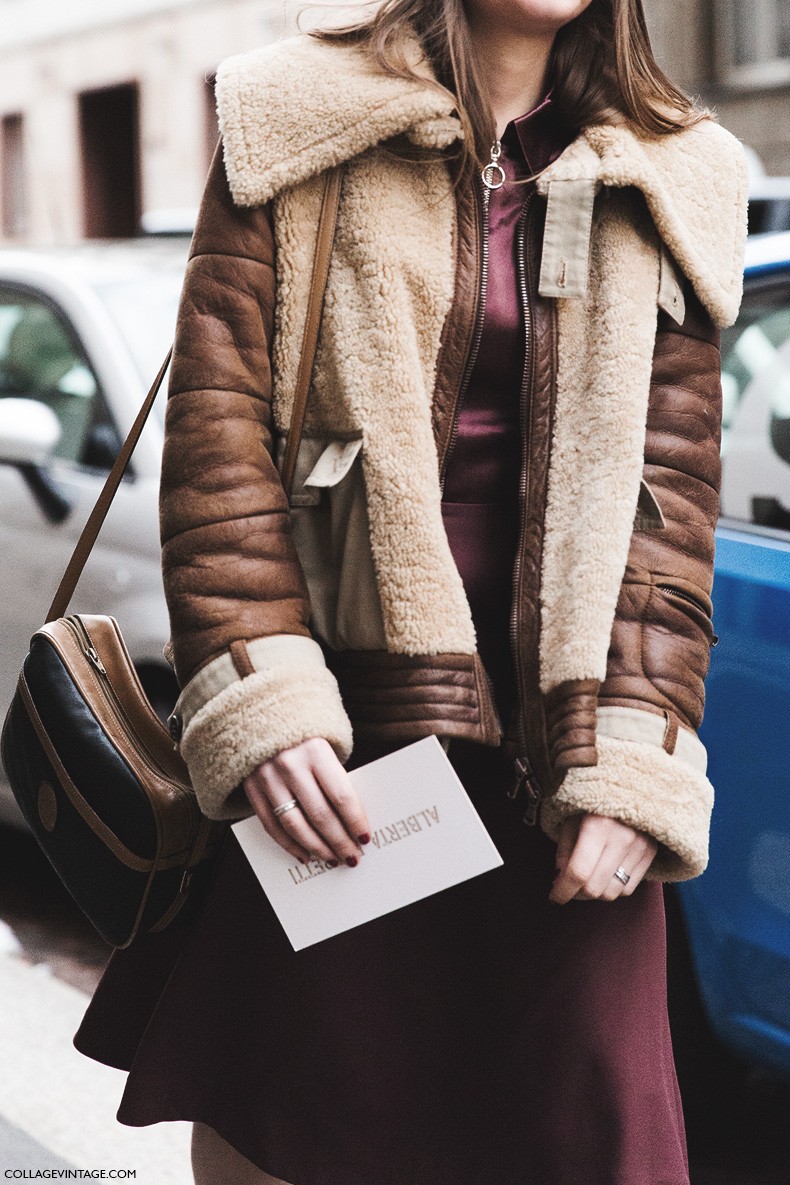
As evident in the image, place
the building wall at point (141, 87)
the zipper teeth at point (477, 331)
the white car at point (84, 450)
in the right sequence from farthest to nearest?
the building wall at point (141, 87), the white car at point (84, 450), the zipper teeth at point (477, 331)

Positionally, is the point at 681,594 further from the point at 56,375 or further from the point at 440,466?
the point at 56,375

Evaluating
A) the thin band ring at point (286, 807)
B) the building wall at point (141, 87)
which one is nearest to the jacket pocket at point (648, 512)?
the thin band ring at point (286, 807)

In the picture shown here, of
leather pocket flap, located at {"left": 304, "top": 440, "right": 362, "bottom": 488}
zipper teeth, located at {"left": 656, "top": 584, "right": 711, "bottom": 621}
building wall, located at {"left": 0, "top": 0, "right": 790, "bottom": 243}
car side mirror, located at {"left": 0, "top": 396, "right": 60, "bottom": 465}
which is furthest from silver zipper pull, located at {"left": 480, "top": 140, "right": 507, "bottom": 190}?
building wall, located at {"left": 0, "top": 0, "right": 790, "bottom": 243}

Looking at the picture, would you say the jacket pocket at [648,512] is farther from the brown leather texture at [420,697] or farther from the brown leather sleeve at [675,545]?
the brown leather texture at [420,697]

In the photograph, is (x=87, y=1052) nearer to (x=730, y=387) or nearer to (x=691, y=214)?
(x=691, y=214)

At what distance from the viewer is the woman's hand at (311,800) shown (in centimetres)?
142

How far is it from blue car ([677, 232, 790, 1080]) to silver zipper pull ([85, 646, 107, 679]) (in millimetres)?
1014

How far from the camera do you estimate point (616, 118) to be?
1.63m

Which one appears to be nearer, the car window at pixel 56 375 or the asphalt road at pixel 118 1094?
the asphalt road at pixel 118 1094

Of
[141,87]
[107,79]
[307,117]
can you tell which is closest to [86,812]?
[307,117]

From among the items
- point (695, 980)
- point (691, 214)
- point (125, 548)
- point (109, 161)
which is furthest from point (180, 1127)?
point (109, 161)

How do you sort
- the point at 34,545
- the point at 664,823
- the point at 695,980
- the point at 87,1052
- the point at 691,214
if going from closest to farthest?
the point at 664,823, the point at 691,214, the point at 87,1052, the point at 695,980, the point at 34,545

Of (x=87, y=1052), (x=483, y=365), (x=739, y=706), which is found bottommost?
(x=87, y=1052)

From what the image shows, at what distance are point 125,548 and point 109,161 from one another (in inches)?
→ 719
